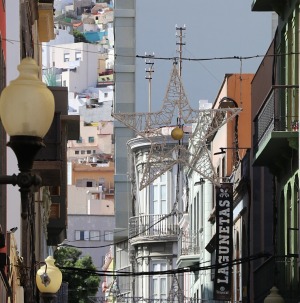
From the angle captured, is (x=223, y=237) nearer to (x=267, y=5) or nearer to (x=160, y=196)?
(x=267, y=5)

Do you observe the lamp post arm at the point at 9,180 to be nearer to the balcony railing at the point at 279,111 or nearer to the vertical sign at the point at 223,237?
the balcony railing at the point at 279,111

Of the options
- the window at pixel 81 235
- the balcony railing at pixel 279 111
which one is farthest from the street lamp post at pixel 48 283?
the window at pixel 81 235

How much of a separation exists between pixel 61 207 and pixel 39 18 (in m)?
5.98

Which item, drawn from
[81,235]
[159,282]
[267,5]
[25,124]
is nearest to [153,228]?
[159,282]

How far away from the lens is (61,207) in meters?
43.4

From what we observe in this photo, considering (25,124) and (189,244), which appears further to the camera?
(189,244)

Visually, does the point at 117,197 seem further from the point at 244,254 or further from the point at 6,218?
the point at 6,218

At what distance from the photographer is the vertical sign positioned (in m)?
39.2

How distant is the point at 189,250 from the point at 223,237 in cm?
1634

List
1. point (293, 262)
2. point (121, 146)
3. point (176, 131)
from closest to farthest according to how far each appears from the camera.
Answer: point (293, 262), point (176, 131), point (121, 146)

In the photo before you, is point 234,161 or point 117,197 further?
point 117,197

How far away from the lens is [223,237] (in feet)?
132

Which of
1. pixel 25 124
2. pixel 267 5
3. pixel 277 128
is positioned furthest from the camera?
pixel 267 5

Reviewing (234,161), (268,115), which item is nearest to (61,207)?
(234,161)
